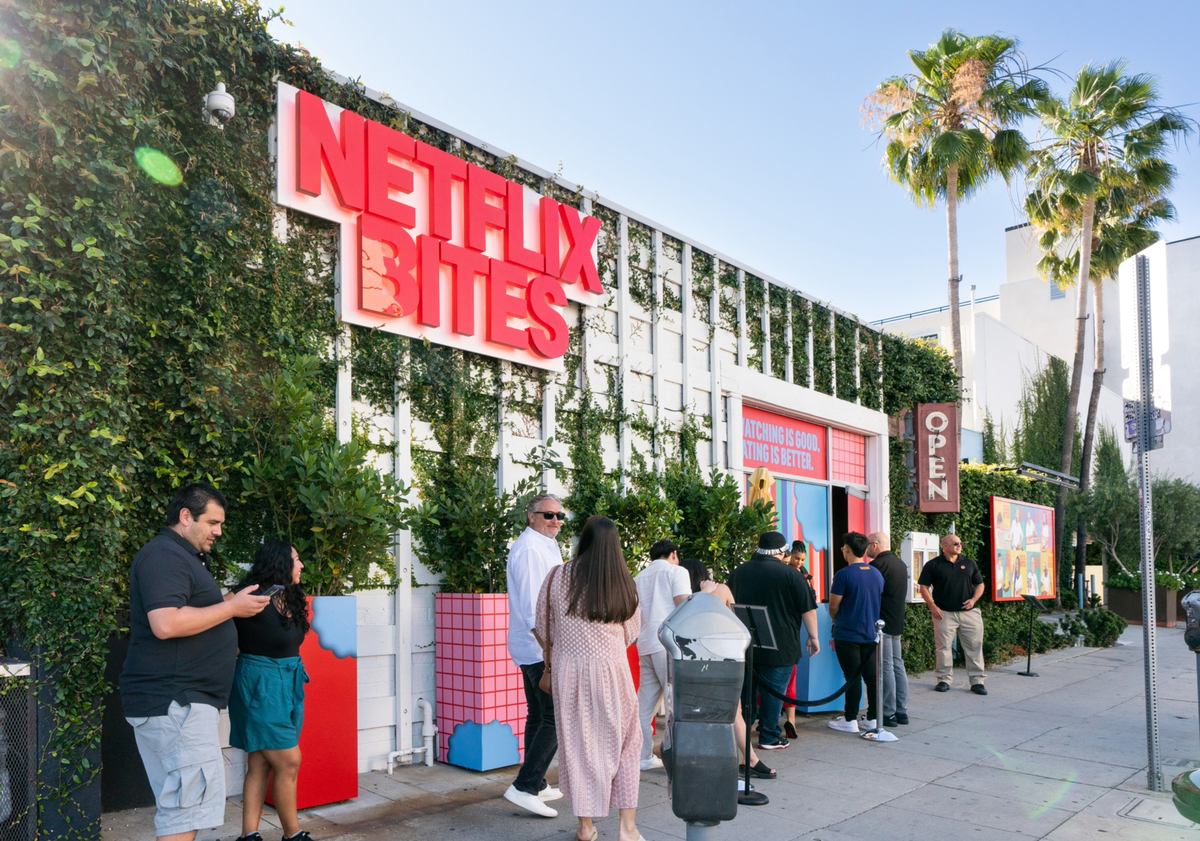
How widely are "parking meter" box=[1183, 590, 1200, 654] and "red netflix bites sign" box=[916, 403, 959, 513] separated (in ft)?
26.2

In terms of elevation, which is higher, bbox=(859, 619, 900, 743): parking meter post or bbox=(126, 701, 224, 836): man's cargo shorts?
bbox=(126, 701, 224, 836): man's cargo shorts

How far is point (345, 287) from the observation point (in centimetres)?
692

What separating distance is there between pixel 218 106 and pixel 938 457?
456 inches

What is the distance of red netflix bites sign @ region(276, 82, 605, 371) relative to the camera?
6852 mm

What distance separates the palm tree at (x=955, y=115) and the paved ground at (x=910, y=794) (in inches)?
393

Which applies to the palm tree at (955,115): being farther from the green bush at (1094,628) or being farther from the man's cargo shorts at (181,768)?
the man's cargo shorts at (181,768)

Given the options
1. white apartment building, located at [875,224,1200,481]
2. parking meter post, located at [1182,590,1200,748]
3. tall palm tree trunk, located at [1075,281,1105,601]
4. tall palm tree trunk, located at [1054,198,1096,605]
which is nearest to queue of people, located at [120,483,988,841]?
parking meter post, located at [1182,590,1200,748]

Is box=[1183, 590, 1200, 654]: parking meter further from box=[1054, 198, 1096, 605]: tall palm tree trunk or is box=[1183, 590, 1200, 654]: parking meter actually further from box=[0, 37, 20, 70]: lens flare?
box=[1054, 198, 1096, 605]: tall palm tree trunk

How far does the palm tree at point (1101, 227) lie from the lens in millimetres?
21217

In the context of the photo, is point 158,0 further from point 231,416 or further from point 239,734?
point 239,734

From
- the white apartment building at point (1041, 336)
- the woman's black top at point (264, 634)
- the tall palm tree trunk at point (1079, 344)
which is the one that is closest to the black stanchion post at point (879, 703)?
the woman's black top at point (264, 634)

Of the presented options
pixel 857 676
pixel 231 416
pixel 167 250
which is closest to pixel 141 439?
pixel 231 416

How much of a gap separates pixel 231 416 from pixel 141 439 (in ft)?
1.95

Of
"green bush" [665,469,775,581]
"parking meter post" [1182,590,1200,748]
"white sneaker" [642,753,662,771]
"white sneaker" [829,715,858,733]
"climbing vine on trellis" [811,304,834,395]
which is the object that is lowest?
"white sneaker" [829,715,858,733]
